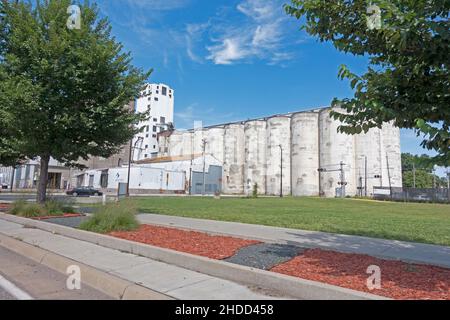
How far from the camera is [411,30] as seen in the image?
4227mm

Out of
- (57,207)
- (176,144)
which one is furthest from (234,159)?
(57,207)

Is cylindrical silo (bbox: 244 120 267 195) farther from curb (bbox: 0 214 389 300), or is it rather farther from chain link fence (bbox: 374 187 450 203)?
curb (bbox: 0 214 389 300)

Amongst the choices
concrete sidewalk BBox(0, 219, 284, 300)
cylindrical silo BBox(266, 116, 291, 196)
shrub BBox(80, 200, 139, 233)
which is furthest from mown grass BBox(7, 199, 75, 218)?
cylindrical silo BBox(266, 116, 291, 196)

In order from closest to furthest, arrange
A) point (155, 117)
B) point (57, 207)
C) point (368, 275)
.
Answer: point (368, 275) → point (57, 207) → point (155, 117)

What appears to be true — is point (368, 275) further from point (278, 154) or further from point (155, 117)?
point (155, 117)

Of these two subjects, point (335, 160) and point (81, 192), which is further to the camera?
point (335, 160)

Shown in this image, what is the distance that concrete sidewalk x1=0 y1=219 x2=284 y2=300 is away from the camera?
17.2 feet

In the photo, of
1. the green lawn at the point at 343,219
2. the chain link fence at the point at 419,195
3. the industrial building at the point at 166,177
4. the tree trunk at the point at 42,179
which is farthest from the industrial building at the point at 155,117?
the tree trunk at the point at 42,179

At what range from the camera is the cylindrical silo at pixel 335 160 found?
7112cm

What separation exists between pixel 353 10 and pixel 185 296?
16.3 feet

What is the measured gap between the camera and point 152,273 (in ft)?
20.8

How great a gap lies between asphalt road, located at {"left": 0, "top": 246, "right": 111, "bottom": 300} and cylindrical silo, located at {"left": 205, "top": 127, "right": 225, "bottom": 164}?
3222 inches

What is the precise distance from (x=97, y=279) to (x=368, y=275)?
185 inches
